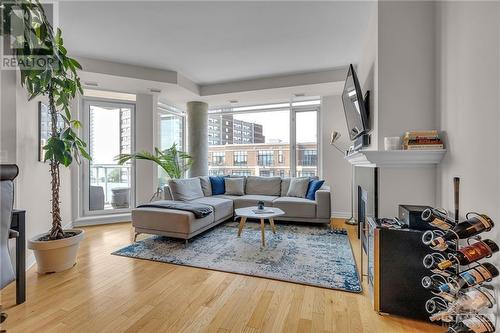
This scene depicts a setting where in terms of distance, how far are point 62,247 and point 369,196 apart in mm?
3095

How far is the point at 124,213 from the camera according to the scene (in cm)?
445

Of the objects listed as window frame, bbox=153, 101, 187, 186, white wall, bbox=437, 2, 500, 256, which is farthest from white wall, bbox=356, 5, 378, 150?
window frame, bbox=153, 101, 187, 186

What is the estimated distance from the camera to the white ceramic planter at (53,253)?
222cm

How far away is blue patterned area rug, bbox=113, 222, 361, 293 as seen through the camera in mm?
2260

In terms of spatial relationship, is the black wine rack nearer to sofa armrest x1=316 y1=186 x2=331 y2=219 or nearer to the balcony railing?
sofa armrest x1=316 y1=186 x2=331 y2=219

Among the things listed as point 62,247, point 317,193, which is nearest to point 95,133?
point 62,247

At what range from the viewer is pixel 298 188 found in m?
4.46

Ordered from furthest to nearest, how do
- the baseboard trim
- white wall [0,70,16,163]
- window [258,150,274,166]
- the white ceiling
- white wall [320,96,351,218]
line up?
window [258,150,274,166]
white wall [320,96,351,218]
the baseboard trim
the white ceiling
white wall [0,70,16,163]

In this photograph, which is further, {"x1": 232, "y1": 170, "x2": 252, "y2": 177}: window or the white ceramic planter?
{"x1": 232, "y1": 170, "x2": 252, "y2": 177}: window

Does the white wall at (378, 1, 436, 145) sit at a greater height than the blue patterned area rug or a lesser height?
greater

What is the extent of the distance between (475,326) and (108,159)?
16.5 ft

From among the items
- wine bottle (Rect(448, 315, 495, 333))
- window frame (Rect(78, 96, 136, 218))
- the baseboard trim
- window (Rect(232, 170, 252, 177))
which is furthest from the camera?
window (Rect(232, 170, 252, 177))

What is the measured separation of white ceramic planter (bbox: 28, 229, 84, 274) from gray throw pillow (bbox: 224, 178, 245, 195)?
2.80m

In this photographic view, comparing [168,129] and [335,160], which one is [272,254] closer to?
[335,160]
